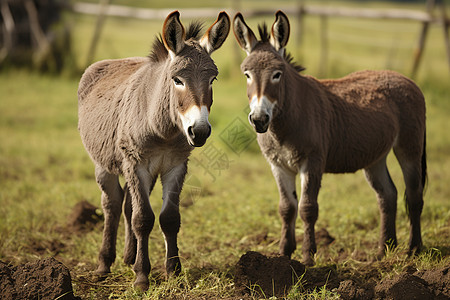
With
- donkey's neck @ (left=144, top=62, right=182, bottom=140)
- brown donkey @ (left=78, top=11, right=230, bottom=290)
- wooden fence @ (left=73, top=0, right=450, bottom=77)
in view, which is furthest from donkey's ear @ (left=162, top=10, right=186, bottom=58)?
wooden fence @ (left=73, top=0, right=450, bottom=77)

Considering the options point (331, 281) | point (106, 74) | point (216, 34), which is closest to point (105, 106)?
point (106, 74)

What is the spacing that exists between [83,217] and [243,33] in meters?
2.99

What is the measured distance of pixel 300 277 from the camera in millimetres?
4273

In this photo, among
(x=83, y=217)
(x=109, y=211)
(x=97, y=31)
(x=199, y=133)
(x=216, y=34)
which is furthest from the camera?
(x=97, y=31)

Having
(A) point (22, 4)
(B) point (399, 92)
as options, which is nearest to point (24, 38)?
(A) point (22, 4)

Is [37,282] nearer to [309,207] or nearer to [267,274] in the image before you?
[267,274]

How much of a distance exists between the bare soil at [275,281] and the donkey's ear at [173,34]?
188 cm

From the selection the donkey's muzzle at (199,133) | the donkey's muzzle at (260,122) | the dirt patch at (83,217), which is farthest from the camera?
the dirt patch at (83,217)

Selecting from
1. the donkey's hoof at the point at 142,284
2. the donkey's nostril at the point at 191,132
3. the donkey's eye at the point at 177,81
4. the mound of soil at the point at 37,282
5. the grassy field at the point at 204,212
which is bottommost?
the grassy field at the point at 204,212

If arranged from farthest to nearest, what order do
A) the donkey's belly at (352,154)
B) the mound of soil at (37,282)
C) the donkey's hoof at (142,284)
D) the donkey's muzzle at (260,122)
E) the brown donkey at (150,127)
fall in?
the donkey's belly at (352,154) → the donkey's muzzle at (260,122) → the donkey's hoof at (142,284) → the brown donkey at (150,127) → the mound of soil at (37,282)

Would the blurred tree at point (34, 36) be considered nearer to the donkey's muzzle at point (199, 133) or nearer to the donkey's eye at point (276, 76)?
the donkey's eye at point (276, 76)

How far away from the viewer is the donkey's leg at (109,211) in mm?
4898

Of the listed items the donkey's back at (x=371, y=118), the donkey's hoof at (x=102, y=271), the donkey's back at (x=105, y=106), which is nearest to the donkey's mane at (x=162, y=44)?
the donkey's back at (x=105, y=106)

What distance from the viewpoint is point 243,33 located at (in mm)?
4977
